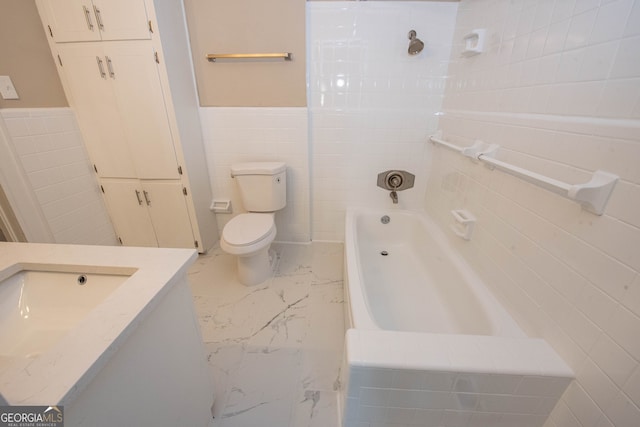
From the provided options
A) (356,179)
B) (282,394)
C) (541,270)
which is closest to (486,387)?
(541,270)

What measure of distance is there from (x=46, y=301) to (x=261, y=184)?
4.38 feet

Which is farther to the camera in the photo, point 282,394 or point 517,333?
point 282,394

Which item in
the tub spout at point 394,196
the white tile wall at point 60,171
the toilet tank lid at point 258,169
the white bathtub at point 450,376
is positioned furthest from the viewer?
the tub spout at point 394,196

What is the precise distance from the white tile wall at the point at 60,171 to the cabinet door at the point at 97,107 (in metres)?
0.09

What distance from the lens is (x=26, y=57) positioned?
1516mm

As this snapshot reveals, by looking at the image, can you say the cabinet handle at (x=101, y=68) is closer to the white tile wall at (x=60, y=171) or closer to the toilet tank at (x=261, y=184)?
the white tile wall at (x=60, y=171)

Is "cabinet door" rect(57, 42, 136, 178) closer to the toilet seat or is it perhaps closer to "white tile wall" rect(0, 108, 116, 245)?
"white tile wall" rect(0, 108, 116, 245)

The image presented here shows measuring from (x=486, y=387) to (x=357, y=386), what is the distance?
41 cm

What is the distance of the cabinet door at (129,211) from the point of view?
196 centimetres

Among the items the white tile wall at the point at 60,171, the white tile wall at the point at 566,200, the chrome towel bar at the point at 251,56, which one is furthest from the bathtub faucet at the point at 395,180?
the white tile wall at the point at 60,171

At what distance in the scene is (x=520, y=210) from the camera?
106 cm

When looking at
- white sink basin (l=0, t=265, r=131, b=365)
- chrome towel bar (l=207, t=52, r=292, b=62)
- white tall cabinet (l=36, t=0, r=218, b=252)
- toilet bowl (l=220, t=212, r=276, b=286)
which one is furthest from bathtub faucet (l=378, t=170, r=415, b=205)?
white sink basin (l=0, t=265, r=131, b=365)

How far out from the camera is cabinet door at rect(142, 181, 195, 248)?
195cm

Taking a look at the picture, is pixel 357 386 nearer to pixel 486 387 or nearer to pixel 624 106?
pixel 486 387
